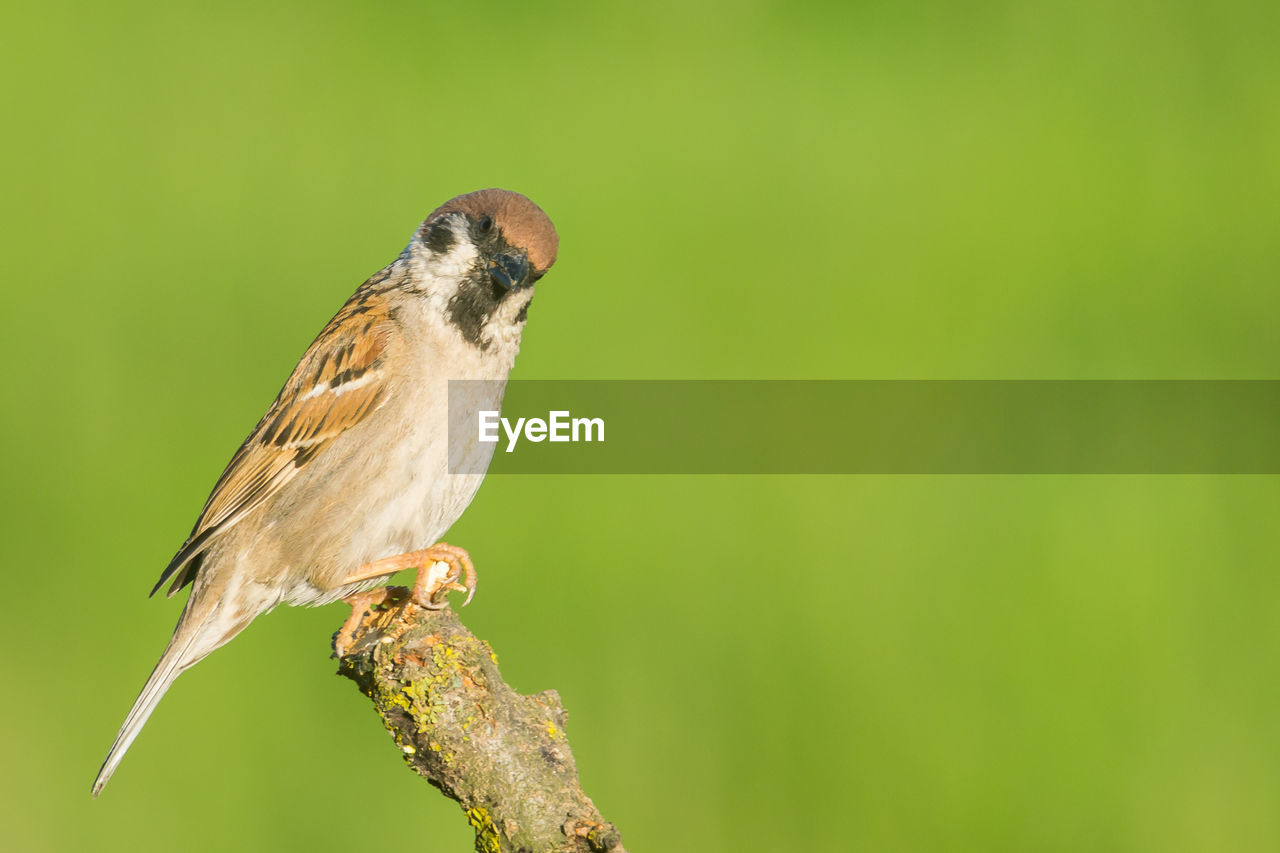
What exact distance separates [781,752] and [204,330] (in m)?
2.91

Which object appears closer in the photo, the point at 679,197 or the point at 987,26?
the point at 679,197

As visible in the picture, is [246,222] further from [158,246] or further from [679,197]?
[679,197]

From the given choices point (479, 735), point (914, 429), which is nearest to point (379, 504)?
point (479, 735)

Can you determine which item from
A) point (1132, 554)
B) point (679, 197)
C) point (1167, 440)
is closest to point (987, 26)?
point (679, 197)

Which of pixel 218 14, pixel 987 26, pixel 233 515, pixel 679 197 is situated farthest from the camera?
pixel 987 26

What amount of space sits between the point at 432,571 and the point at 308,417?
64 cm

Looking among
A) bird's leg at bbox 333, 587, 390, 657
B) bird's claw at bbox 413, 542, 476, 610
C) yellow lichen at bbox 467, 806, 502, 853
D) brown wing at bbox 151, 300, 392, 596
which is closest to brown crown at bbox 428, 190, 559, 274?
brown wing at bbox 151, 300, 392, 596

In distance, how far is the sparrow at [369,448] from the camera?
3.25 m

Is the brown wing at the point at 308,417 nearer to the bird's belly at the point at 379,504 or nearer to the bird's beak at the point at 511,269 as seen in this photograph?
the bird's belly at the point at 379,504

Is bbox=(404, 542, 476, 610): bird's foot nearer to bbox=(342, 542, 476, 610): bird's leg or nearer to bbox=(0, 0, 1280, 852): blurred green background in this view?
bbox=(342, 542, 476, 610): bird's leg

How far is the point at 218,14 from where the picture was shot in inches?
309

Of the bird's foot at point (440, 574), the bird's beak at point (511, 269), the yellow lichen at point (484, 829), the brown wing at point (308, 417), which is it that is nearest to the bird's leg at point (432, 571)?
the bird's foot at point (440, 574)

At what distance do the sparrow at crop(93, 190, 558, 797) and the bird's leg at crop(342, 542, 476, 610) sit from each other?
11 mm

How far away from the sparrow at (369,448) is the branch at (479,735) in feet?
1.90
